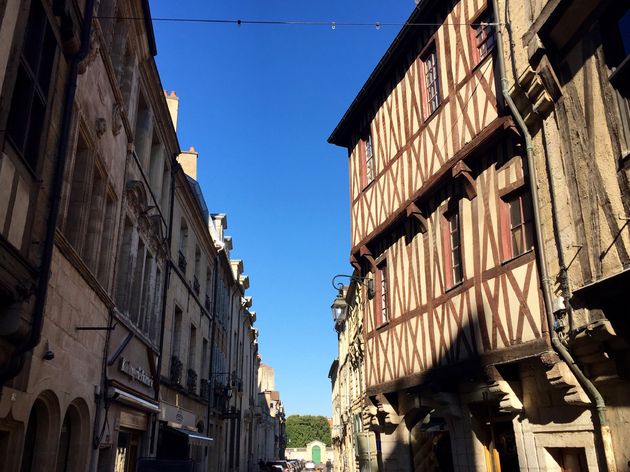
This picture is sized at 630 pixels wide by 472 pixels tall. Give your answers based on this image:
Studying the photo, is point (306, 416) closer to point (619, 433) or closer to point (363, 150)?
point (363, 150)

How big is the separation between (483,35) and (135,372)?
738cm

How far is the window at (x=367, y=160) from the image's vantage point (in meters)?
11.9

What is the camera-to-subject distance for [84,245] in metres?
7.73

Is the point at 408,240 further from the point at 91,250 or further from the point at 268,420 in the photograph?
the point at 268,420

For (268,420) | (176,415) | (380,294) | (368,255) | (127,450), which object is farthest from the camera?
(268,420)

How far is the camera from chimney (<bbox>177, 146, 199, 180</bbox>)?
20469 millimetres

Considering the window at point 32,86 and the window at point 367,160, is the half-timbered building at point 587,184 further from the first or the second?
→ the window at point 367,160

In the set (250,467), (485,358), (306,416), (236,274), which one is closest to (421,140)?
(485,358)

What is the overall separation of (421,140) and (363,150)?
2773mm

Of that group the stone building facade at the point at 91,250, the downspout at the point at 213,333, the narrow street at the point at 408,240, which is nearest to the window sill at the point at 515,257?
the narrow street at the point at 408,240

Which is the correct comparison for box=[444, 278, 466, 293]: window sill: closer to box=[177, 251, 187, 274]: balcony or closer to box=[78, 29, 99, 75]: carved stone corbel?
box=[78, 29, 99, 75]: carved stone corbel

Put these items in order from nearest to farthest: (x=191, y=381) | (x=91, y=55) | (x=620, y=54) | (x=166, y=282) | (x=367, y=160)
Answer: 1. (x=620, y=54)
2. (x=91, y=55)
3. (x=367, y=160)
4. (x=166, y=282)
5. (x=191, y=381)

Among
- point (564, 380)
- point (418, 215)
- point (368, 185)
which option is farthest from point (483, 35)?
point (564, 380)

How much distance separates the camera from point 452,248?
897 cm
